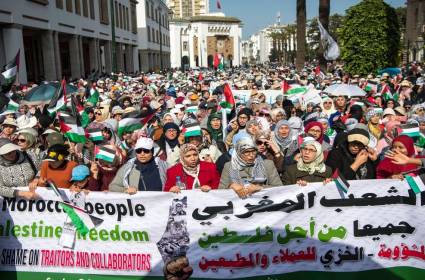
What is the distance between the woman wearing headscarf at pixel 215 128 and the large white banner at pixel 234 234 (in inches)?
119

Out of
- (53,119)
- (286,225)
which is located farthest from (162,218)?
(53,119)

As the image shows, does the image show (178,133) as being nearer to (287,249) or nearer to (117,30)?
(287,249)

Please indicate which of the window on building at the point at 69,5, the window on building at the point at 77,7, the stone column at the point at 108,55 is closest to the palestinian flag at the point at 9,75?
the window on building at the point at 69,5

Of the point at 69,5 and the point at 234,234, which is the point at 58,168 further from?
the point at 69,5

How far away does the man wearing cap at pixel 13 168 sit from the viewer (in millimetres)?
4555

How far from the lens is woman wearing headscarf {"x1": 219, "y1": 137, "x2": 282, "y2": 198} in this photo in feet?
14.5

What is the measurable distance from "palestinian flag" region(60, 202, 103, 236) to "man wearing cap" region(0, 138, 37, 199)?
619 millimetres

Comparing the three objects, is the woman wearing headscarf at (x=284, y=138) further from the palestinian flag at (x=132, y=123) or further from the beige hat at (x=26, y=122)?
the beige hat at (x=26, y=122)

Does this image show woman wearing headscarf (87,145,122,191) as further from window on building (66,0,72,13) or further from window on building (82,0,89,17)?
window on building (82,0,89,17)

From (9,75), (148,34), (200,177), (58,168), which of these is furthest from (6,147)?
(148,34)

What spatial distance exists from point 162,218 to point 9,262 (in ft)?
5.21

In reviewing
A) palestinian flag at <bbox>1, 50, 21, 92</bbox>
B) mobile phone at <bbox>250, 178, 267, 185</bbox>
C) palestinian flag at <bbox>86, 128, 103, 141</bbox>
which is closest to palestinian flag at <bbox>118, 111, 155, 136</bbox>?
palestinian flag at <bbox>86, 128, 103, 141</bbox>

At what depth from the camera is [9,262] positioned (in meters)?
4.34

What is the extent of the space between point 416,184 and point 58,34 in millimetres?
31262
